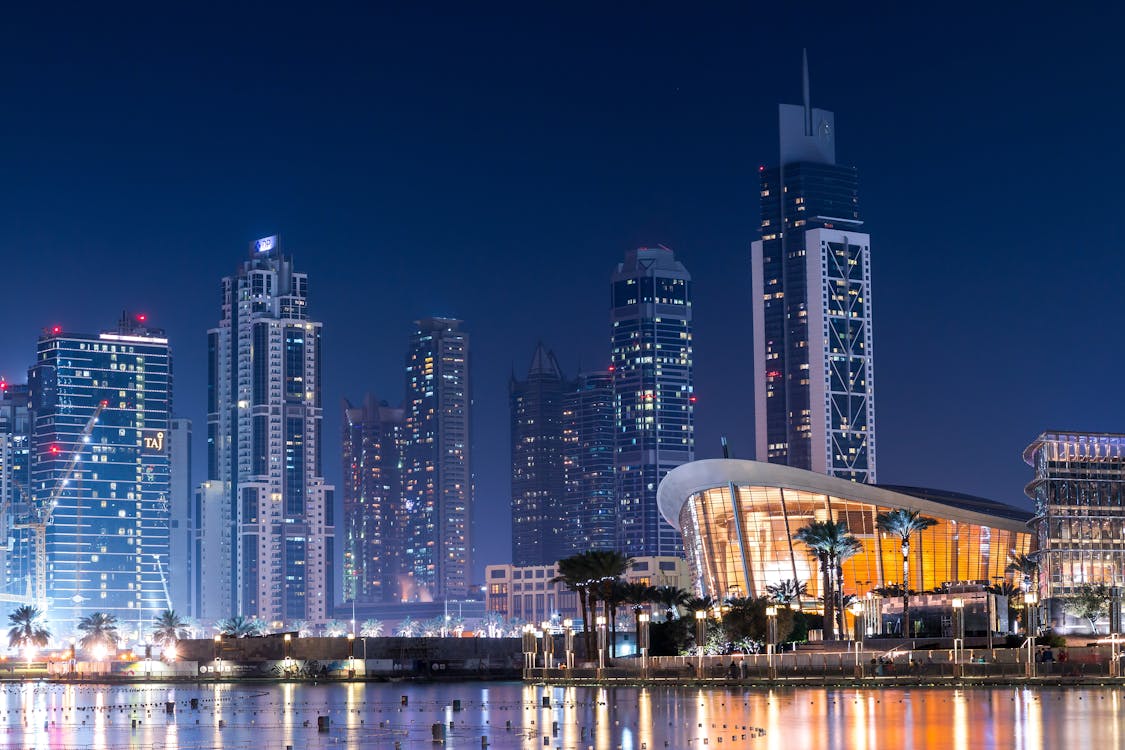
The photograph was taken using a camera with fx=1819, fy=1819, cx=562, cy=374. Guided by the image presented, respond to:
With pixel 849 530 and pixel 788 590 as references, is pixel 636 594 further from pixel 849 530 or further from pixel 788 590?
pixel 849 530

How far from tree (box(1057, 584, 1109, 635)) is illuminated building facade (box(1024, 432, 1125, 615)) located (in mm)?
3195

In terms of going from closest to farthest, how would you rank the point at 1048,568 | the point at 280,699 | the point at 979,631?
the point at 280,699 < the point at 979,631 < the point at 1048,568

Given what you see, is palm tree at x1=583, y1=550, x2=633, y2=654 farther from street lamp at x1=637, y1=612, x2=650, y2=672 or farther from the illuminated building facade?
the illuminated building facade

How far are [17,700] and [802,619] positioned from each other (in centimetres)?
6913

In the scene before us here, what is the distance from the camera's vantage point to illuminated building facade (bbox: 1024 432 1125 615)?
517 feet

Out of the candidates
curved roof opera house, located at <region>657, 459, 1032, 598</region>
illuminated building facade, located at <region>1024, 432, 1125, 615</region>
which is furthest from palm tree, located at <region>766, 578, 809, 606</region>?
illuminated building facade, located at <region>1024, 432, 1125, 615</region>

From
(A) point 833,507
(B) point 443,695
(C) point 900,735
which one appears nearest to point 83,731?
(C) point 900,735

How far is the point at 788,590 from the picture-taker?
18550cm

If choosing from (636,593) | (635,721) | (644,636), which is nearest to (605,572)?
(636,593)

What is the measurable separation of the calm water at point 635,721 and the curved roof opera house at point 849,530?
85.0 meters

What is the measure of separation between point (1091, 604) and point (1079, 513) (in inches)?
448

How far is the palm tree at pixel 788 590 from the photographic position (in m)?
178

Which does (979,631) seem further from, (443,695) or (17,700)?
(17,700)

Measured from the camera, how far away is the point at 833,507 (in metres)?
192
